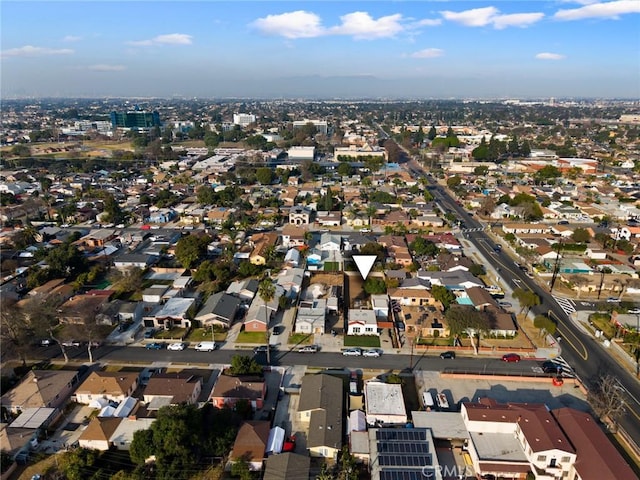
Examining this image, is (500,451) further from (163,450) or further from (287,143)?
(287,143)

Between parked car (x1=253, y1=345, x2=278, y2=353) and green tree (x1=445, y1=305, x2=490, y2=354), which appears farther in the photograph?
parked car (x1=253, y1=345, x2=278, y2=353)

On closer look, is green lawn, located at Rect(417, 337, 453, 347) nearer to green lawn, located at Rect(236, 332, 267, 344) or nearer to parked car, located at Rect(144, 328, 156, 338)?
green lawn, located at Rect(236, 332, 267, 344)

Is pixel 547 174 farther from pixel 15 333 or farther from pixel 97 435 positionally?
pixel 15 333

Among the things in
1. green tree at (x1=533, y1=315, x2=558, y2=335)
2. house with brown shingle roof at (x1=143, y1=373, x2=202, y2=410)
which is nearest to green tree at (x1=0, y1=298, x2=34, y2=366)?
house with brown shingle roof at (x1=143, y1=373, x2=202, y2=410)

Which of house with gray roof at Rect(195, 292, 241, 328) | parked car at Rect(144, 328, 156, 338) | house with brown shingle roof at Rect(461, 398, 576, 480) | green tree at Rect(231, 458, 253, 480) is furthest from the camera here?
house with gray roof at Rect(195, 292, 241, 328)

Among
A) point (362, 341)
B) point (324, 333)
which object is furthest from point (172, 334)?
point (362, 341)
